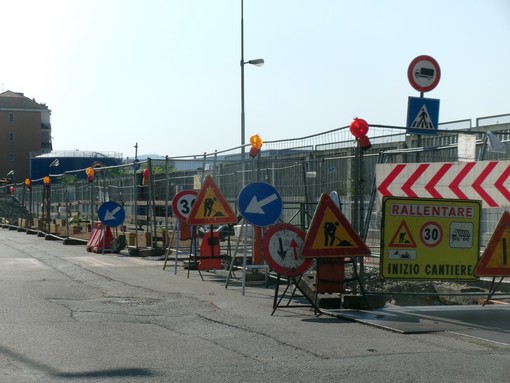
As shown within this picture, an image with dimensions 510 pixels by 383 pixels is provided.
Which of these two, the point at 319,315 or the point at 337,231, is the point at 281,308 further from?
the point at 337,231

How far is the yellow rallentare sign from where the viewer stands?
10.5m

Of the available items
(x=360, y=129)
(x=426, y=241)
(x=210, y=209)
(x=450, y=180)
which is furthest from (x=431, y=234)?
(x=210, y=209)

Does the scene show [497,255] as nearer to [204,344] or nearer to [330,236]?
[330,236]

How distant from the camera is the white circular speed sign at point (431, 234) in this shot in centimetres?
1053

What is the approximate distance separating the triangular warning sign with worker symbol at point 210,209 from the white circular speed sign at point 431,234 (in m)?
4.68

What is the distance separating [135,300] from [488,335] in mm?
5185

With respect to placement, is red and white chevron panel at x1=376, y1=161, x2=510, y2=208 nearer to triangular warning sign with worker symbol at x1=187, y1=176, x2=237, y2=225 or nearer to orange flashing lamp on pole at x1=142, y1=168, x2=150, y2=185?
triangular warning sign with worker symbol at x1=187, y1=176, x2=237, y2=225

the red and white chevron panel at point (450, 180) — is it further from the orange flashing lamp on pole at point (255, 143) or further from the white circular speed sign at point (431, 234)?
the orange flashing lamp on pole at point (255, 143)

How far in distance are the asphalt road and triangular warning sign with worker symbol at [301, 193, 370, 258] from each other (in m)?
0.86

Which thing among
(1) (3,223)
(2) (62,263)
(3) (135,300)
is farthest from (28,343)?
(1) (3,223)

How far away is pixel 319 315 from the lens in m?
10.3

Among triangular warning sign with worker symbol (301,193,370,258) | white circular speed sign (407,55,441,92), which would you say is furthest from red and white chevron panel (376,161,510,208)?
white circular speed sign (407,55,441,92)

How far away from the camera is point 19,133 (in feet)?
398

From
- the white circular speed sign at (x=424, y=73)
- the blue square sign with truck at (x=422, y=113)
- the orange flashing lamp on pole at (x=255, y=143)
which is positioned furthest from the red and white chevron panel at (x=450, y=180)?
the orange flashing lamp on pole at (x=255, y=143)
